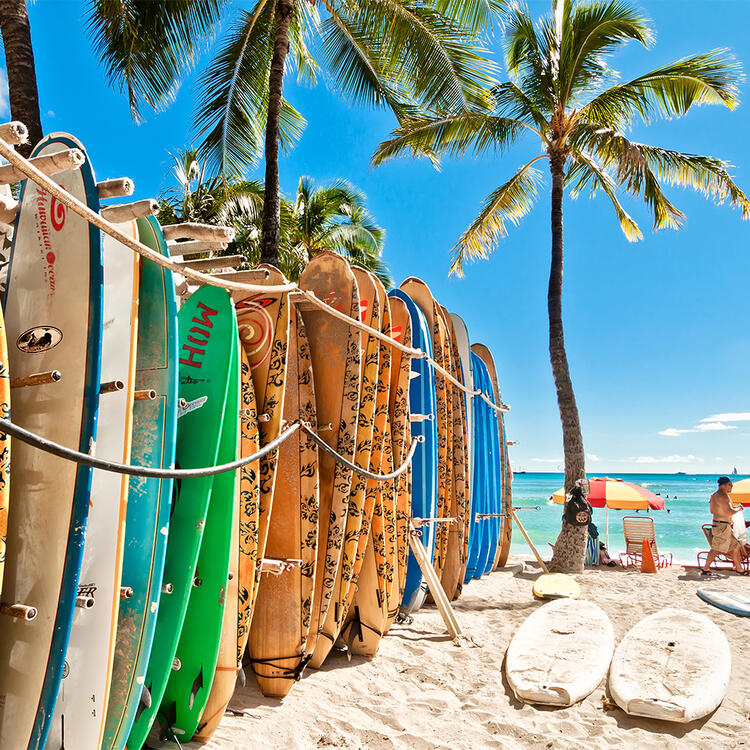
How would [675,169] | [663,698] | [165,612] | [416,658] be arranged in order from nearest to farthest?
1. [165,612]
2. [663,698]
3. [416,658]
4. [675,169]

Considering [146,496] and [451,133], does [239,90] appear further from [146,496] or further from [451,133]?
[146,496]

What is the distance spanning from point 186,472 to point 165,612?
828 millimetres

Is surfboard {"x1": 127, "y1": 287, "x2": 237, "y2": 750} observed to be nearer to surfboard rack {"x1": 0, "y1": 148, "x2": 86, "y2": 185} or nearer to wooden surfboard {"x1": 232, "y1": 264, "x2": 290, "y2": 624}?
wooden surfboard {"x1": 232, "y1": 264, "x2": 290, "y2": 624}

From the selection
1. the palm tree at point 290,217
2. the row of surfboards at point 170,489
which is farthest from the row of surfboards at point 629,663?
the palm tree at point 290,217

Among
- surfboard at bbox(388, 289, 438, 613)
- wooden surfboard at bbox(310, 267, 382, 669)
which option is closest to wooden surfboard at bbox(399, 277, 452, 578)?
surfboard at bbox(388, 289, 438, 613)

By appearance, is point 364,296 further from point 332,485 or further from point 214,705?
point 214,705

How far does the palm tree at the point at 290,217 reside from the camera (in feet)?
49.8

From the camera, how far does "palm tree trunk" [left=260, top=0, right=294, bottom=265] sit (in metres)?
7.45

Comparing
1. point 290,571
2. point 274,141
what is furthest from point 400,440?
point 274,141

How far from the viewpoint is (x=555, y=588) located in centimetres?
572

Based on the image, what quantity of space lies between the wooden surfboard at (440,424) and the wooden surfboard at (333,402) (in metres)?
1.54

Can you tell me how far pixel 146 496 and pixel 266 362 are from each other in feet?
3.26

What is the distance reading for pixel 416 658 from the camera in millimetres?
3631

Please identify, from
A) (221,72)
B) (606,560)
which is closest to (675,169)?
(606,560)
